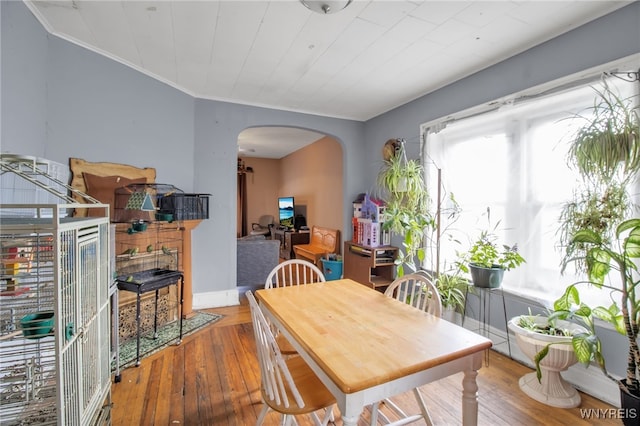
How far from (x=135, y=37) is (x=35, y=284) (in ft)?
6.54

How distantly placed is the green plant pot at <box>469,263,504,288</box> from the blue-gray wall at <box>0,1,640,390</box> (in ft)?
1.20

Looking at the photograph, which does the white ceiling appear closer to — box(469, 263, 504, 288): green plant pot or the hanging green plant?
the hanging green plant

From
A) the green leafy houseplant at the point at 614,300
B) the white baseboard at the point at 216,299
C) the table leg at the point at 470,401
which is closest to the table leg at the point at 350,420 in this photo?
the table leg at the point at 470,401

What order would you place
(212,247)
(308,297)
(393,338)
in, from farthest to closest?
(212,247)
(308,297)
(393,338)

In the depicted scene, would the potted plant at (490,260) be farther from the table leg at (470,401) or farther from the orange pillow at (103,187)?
the orange pillow at (103,187)

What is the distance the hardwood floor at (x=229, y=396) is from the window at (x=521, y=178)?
29.2 inches

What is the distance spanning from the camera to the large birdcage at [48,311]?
0.95 meters

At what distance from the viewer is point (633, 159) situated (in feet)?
5.19

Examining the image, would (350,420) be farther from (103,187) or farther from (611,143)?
(103,187)

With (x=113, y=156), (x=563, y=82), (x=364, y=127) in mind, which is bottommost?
(x=113, y=156)

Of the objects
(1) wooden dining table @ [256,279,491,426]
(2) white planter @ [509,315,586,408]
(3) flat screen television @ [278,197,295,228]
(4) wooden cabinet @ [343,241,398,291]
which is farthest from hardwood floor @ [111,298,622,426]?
(3) flat screen television @ [278,197,295,228]

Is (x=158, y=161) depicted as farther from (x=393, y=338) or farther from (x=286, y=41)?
(x=393, y=338)

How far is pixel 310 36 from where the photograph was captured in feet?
7.00

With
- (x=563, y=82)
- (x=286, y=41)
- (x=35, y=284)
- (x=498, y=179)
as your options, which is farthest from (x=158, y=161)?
(x=563, y=82)
